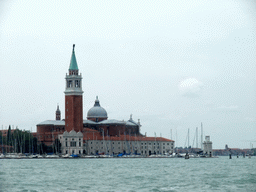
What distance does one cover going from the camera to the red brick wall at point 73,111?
345 ft

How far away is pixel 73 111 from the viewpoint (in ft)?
345

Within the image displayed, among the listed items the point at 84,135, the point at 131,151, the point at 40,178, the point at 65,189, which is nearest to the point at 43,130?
the point at 84,135

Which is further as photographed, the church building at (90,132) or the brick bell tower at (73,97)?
the church building at (90,132)

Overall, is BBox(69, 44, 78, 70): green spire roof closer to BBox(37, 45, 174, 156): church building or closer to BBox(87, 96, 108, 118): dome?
BBox(37, 45, 174, 156): church building

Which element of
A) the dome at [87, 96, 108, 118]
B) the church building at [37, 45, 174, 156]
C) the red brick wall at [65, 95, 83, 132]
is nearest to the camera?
the red brick wall at [65, 95, 83, 132]

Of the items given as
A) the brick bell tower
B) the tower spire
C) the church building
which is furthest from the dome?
the tower spire

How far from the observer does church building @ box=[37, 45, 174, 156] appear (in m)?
106

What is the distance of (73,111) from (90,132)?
33.5ft

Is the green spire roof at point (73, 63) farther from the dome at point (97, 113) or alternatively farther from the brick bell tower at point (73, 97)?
the dome at point (97, 113)

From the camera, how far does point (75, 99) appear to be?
105m

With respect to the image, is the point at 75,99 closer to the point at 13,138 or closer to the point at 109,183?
the point at 13,138

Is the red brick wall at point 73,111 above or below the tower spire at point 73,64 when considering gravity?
below

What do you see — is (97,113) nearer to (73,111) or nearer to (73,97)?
(73,111)

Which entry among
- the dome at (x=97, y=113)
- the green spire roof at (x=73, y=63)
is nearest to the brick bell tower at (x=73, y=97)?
the green spire roof at (x=73, y=63)
